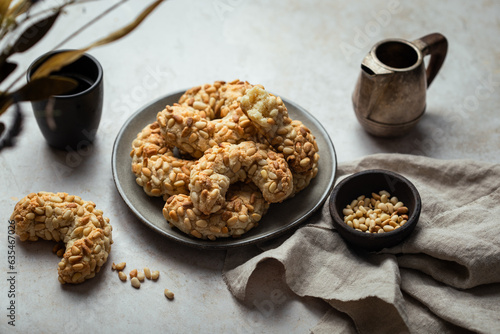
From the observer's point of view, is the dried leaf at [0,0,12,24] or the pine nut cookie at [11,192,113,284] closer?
the dried leaf at [0,0,12,24]

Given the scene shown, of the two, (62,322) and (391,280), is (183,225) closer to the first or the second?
(62,322)

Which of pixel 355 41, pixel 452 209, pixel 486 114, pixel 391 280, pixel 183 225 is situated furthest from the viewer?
pixel 355 41

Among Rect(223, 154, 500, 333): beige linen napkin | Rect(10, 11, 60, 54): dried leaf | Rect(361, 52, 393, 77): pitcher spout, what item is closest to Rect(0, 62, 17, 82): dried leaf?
Rect(10, 11, 60, 54): dried leaf

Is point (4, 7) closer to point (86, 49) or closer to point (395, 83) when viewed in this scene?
point (86, 49)

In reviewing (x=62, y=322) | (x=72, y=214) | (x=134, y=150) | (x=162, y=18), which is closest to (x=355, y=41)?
(x=162, y=18)

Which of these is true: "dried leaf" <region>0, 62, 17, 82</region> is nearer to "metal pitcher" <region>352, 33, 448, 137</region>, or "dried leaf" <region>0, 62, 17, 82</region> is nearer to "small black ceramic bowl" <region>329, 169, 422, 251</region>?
"small black ceramic bowl" <region>329, 169, 422, 251</region>
